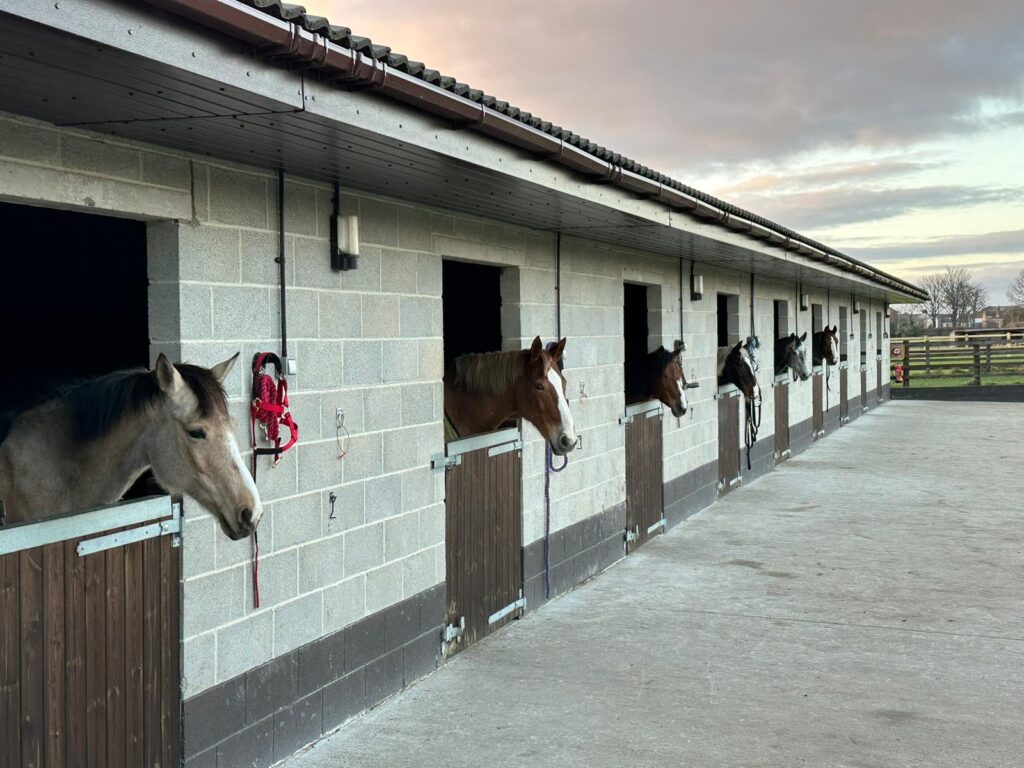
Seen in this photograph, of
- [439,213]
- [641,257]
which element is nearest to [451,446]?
[439,213]

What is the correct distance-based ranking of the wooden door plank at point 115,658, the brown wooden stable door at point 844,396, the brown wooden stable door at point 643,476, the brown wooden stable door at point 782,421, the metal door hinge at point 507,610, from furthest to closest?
the brown wooden stable door at point 844,396 < the brown wooden stable door at point 782,421 < the brown wooden stable door at point 643,476 < the metal door hinge at point 507,610 < the wooden door plank at point 115,658

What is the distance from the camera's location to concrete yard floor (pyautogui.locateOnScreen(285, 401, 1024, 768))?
161 inches

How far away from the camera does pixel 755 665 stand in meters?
5.11

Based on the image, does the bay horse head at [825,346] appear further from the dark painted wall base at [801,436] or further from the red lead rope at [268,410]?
the red lead rope at [268,410]

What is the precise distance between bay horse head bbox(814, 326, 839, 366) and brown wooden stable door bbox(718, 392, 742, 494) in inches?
225

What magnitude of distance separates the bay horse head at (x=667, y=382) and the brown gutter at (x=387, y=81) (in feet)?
8.51

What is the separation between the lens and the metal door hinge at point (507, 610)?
573cm

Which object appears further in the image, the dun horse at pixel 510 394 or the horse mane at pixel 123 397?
the dun horse at pixel 510 394

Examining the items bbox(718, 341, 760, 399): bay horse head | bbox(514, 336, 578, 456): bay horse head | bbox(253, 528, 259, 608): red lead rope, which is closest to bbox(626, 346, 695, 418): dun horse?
bbox(718, 341, 760, 399): bay horse head

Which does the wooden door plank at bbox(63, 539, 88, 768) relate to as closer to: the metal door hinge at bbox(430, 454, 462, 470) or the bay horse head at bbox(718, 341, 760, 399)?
the metal door hinge at bbox(430, 454, 462, 470)

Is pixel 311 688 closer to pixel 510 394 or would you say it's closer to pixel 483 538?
pixel 483 538

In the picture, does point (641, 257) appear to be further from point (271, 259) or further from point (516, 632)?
point (271, 259)

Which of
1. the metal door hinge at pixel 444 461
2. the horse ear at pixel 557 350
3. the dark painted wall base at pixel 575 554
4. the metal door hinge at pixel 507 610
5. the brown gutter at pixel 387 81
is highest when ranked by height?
the brown gutter at pixel 387 81

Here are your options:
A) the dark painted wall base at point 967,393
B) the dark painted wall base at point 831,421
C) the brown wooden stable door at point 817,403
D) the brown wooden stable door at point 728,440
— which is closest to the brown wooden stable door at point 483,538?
the brown wooden stable door at point 728,440
